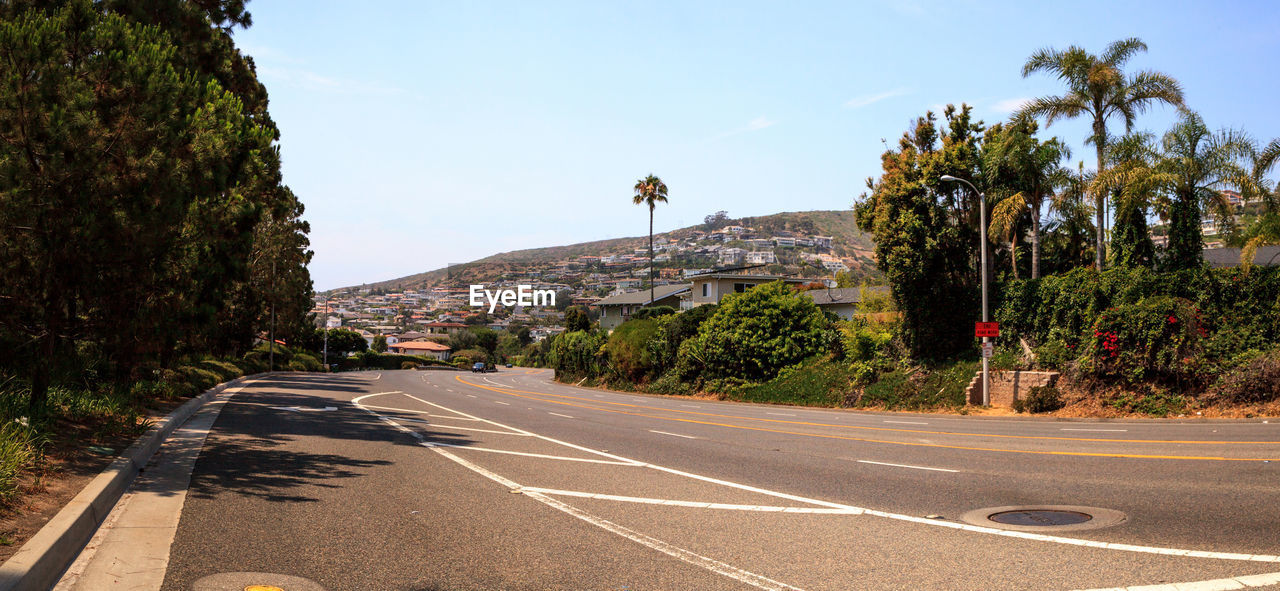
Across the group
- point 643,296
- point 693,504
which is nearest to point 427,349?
point 643,296

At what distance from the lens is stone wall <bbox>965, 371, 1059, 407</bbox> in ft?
89.2

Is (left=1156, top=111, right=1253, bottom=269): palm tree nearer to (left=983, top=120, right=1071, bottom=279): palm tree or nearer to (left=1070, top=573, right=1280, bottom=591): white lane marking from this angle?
(left=983, top=120, right=1071, bottom=279): palm tree

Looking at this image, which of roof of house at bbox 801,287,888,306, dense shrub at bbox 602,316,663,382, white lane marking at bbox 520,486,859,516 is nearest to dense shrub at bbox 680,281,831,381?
dense shrub at bbox 602,316,663,382

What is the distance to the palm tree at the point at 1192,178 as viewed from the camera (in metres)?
27.3

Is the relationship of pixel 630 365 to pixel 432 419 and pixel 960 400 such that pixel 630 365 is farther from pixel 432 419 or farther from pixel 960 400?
pixel 432 419

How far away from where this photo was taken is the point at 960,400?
29.2 metres

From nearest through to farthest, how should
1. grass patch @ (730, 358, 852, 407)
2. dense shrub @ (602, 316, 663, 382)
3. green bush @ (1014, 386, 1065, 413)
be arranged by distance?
green bush @ (1014, 386, 1065, 413)
grass patch @ (730, 358, 852, 407)
dense shrub @ (602, 316, 663, 382)

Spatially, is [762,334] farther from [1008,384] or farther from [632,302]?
[632,302]

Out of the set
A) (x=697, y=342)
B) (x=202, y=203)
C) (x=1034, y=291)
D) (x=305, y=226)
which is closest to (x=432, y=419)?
(x=202, y=203)

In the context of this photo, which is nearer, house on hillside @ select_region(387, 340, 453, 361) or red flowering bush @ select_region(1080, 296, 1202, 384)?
red flowering bush @ select_region(1080, 296, 1202, 384)

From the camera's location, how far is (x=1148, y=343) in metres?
24.3

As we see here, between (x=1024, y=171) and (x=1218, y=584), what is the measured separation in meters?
30.5

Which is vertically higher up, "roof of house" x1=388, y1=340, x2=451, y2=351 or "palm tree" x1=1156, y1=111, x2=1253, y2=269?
"palm tree" x1=1156, y1=111, x2=1253, y2=269

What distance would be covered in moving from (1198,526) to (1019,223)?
103ft
